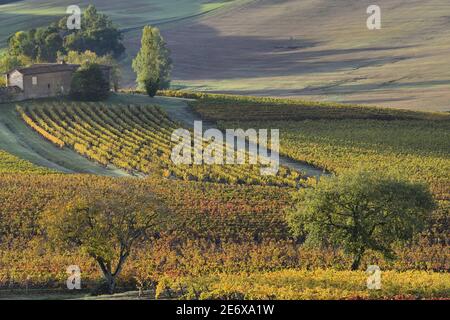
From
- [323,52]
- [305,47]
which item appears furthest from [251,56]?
[323,52]

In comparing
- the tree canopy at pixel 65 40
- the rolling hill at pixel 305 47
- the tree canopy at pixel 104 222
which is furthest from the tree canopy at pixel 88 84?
the tree canopy at pixel 104 222

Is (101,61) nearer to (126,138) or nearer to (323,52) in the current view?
(126,138)

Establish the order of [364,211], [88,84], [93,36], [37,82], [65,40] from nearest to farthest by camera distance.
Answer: [364,211], [88,84], [37,82], [65,40], [93,36]

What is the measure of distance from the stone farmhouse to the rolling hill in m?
Result: 37.6

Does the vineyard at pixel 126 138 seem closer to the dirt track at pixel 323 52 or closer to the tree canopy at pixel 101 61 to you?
the tree canopy at pixel 101 61

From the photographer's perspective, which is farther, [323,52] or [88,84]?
[323,52]

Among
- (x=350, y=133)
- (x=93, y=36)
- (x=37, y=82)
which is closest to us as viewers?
(x=350, y=133)

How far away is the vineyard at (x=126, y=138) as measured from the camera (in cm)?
7581

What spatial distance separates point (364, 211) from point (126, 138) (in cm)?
4044

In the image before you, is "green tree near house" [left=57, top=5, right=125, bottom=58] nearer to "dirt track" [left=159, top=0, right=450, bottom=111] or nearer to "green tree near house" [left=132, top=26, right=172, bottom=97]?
"dirt track" [left=159, top=0, right=450, bottom=111]

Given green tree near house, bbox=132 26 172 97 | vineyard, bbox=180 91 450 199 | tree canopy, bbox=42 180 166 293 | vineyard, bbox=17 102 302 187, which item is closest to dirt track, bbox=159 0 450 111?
vineyard, bbox=180 91 450 199

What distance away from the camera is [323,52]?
16588 centimetres
